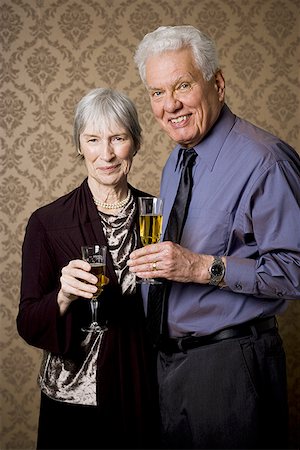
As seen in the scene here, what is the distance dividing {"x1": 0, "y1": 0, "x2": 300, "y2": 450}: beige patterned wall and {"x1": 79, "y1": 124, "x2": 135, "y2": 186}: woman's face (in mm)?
1583

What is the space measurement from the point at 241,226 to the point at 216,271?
18 cm

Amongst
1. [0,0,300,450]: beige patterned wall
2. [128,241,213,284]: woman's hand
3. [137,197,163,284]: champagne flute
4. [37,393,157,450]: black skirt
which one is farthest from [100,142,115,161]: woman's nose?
[0,0,300,450]: beige patterned wall

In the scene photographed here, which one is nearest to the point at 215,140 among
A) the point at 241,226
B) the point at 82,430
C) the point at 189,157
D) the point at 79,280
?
the point at 189,157

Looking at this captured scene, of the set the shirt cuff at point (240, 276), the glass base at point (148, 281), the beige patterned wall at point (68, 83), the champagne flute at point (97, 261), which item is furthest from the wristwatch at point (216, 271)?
the beige patterned wall at point (68, 83)

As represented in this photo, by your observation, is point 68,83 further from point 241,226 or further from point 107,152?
point 241,226

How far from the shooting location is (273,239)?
1.93 m

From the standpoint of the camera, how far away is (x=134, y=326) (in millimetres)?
2154

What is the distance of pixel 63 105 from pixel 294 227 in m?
2.17

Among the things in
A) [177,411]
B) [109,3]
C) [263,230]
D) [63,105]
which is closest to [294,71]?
[109,3]

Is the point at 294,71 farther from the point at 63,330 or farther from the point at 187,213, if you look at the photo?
the point at 63,330

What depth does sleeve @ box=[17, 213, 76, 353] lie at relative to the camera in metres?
2.04

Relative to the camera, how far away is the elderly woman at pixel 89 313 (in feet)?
6.77

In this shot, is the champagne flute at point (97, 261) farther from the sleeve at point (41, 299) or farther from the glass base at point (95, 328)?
the sleeve at point (41, 299)

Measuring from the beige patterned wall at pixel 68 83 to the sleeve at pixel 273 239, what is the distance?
193cm
